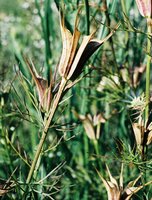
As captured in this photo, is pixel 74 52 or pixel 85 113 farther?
pixel 85 113

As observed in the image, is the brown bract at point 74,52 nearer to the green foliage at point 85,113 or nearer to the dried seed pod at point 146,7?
the dried seed pod at point 146,7

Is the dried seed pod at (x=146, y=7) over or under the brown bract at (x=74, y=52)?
over

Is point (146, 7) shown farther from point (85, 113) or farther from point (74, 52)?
point (85, 113)

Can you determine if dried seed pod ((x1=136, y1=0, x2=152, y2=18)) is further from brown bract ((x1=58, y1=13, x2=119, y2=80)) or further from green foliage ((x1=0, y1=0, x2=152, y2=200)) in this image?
green foliage ((x1=0, y1=0, x2=152, y2=200))

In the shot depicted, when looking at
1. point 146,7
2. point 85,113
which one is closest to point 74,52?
point 146,7

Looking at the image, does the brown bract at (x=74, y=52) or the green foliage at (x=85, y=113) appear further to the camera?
the green foliage at (x=85, y=113)

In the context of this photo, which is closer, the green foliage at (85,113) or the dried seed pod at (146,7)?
the dried seed pod at (146,7)

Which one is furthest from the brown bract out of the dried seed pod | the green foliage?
the green foliage

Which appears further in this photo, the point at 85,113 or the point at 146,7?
the point at 85,113

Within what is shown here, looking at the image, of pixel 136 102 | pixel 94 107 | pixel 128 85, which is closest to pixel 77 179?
pixel 94 107

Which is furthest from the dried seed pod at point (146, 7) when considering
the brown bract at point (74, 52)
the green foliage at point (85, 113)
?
the green foliage at point (85, 113)

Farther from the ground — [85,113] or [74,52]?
[74,52]

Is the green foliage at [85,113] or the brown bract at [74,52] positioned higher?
the brown bract at [74,52]

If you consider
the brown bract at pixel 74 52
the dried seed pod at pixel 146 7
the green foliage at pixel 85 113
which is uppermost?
the dried seed pod at pixel 146 7
